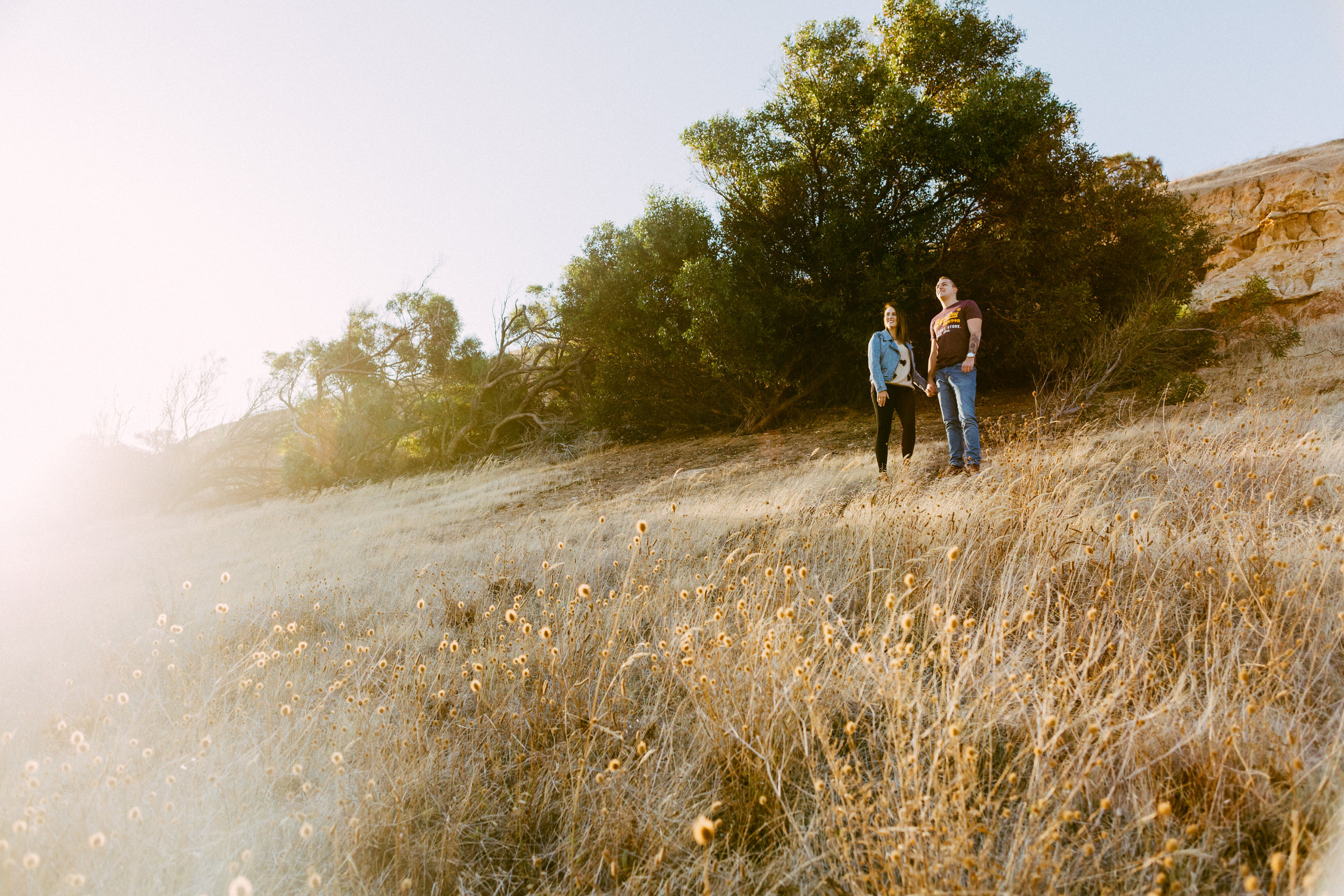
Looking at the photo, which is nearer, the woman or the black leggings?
the woman

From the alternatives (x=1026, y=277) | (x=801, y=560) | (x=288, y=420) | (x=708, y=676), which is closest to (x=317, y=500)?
(x=288, y=420)

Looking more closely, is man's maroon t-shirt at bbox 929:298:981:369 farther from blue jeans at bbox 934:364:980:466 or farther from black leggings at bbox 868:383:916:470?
black leggings at bbox 868:383:916:470

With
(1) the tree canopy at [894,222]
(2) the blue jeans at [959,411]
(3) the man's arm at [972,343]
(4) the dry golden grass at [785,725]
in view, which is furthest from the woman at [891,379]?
(1) the tree canopy at [894,222]

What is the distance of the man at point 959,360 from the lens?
6.11m

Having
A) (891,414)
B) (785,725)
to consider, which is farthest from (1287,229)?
(785,725)

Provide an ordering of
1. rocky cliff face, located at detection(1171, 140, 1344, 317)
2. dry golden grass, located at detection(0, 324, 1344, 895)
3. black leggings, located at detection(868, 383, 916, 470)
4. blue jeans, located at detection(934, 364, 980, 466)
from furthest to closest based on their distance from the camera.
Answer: rocky cliff face, located at detection(1171, 140, 1344, 317), black leggings, located at detection(868, 383, 916, 470), blue jeans, located at detection(934, 364, 980, 466), dry golden grass, located at detection(0, 324, 1344, 895)

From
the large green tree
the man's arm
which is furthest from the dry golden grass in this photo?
the large green tree

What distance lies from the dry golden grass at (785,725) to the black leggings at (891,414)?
1.95 m

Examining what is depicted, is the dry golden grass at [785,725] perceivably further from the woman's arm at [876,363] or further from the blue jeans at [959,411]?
the woman's arm at [876,363]

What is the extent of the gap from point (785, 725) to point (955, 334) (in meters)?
5.01

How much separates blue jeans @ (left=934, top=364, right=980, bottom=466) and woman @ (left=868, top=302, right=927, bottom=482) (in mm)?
249

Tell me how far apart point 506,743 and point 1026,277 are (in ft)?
41.0

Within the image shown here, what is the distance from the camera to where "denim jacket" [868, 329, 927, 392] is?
646cm

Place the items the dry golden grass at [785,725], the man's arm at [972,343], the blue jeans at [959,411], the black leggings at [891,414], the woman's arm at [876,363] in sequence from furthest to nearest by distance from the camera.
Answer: the black leggings at [891,414]
the woman's arm at [876,363]
the blue jeans at [959,411]
the man's arm at [972,343]
the dry golden grass at [785,725]
